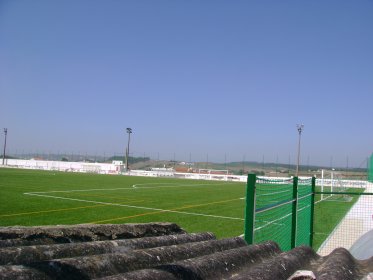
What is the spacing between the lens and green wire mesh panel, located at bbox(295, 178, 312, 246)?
804 centimetres

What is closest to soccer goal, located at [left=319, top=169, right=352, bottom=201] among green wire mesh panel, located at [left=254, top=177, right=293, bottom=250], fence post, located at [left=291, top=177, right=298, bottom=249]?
green wire mesh panel, located at [left=254, top=177, right=293, bottom=250]

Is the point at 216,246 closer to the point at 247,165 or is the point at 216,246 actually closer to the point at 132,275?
the point at 132,275

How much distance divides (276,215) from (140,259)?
5.07 metres

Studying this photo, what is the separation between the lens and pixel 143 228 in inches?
168

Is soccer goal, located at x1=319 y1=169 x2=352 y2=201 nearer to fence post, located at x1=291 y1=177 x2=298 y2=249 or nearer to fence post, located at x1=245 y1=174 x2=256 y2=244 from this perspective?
fence post, located at x1=291 y1=177 x2=298 y2=249

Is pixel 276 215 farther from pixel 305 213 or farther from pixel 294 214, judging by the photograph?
pixel 305 213

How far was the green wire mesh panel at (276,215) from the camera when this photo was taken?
6.23 metres

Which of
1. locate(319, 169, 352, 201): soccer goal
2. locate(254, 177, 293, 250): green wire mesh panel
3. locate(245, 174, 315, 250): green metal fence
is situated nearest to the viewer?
locate(245, 174, 315, 250): green metal fence

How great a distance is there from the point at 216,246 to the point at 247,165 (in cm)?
10097

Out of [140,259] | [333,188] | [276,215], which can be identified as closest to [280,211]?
[276,215]

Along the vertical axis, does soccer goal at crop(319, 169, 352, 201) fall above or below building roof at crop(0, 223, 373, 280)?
below

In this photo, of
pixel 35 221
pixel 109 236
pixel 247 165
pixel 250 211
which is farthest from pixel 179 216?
pixel 247 165

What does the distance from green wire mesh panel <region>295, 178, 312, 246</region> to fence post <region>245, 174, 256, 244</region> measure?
3.02 m

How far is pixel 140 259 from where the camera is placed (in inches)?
110
